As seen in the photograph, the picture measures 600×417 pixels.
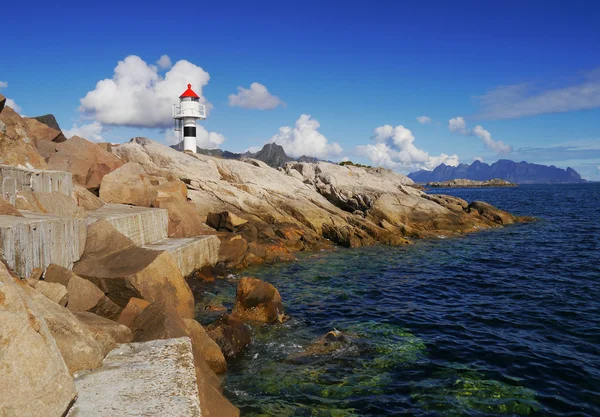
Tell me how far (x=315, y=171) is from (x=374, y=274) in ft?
74.5

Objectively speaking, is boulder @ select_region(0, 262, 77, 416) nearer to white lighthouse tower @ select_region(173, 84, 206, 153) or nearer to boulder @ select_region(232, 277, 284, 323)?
boulder @ select_region(232, 277, 284, 323)

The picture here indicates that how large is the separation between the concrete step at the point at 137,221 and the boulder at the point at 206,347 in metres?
5.85

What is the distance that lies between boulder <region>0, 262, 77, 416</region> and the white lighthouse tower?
1479 inches

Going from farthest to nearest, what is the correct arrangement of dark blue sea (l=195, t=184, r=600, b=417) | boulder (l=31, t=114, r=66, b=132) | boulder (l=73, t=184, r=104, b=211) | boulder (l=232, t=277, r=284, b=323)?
boulder (l=31, t=114, r=66, b=132), boulder (l=73, t=184, r=104, b=211), boulder (l=232, t=277, r=284, b=323), dark blue sea (l=195, t=184, r=600, b=417)

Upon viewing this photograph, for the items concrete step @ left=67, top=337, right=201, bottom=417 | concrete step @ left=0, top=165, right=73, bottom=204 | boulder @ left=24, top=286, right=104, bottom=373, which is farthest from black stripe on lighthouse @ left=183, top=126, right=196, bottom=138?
concrete step @ left=67, top=337, right=201, bottom=417

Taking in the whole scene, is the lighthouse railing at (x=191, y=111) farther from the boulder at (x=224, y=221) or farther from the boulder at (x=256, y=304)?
the boulder at (x=256, y=304)

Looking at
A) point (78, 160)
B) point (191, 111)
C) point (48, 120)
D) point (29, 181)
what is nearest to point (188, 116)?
point (191, 111)

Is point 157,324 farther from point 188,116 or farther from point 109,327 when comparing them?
point 188,116

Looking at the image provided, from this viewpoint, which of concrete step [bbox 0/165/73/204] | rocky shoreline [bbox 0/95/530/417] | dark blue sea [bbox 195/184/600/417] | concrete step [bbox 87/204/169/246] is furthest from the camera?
concrete step [bbox 87/204/169/246]

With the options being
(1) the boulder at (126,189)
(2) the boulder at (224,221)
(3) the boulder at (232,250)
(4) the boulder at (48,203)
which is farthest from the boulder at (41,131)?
(4) the boulder at (48,203)

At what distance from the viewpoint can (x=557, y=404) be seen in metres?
8.70

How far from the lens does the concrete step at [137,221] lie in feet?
47.3

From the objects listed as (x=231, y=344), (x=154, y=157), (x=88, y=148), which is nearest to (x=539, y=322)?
(x=231, y=344)

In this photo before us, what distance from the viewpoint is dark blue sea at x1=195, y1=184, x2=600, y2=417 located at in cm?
879
